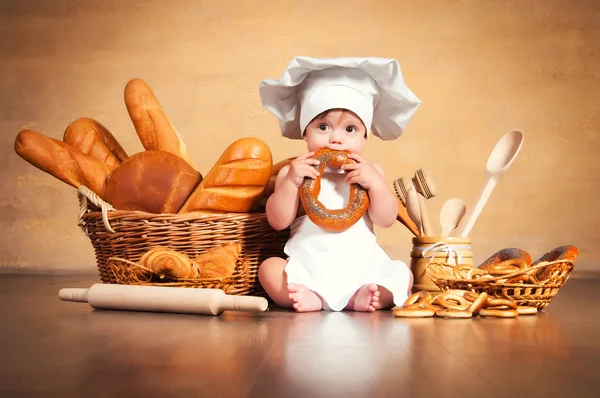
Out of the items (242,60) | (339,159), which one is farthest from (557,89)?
(339,159)

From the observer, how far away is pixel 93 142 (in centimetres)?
220

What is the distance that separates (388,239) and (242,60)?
130cm

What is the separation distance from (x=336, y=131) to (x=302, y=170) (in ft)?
0.55

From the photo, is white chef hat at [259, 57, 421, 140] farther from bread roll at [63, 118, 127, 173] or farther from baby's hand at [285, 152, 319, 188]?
bread roll at [63, 118, 127, 173]

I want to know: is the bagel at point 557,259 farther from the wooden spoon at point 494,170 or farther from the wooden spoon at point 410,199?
the wooden spoon at point 410,199

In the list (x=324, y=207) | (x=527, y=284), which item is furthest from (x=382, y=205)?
(x=527, y=284)

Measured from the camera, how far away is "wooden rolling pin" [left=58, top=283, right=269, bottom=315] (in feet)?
4.96

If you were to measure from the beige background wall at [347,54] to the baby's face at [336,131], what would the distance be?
171 centimetres

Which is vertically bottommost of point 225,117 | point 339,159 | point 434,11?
point 339,159

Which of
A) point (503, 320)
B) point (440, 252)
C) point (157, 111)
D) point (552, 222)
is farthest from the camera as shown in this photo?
point (552, 222)

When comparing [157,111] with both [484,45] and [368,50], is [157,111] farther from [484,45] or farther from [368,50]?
[484,45]

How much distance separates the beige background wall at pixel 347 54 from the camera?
358 centimetres

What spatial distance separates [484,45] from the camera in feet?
Result: 11.8

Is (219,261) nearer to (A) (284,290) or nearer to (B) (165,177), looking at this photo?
(A) (284,290)
